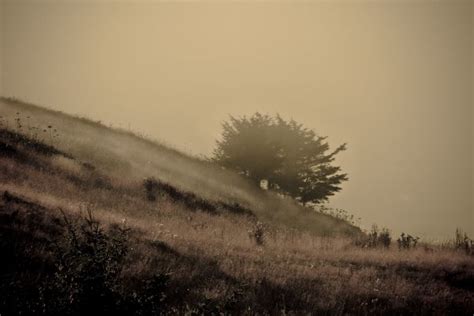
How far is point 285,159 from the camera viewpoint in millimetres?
29438

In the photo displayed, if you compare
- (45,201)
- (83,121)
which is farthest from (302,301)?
(83,121)

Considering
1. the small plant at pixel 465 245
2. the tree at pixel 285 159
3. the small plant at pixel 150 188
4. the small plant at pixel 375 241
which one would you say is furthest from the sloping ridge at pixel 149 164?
the small plant at pixel 465 245

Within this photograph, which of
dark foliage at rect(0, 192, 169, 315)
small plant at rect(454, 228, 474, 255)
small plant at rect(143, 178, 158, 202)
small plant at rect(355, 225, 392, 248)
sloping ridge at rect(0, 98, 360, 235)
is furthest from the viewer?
sloping ridge at rect(0, 98, 360, 235)

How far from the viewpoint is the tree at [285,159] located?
29281 millimetres

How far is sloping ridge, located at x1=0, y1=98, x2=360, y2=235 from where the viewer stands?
22.8m

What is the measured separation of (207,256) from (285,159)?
18.7 meters

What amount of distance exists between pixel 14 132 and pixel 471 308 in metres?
19.2

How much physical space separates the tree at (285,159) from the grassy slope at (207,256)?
282 inches

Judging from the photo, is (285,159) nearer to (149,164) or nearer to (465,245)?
(149,164)

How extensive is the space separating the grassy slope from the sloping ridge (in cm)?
37

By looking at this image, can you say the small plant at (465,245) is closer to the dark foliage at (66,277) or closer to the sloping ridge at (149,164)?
the sloping ridge at (149,164)

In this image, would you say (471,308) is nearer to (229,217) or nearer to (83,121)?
(229,217)

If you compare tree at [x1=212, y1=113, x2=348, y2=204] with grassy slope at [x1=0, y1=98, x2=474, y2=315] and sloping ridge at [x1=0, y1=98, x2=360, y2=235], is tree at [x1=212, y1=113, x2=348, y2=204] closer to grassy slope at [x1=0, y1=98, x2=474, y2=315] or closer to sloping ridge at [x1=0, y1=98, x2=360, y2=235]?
sloping ridge at [x1=0, y1=98, x2=360, y2=235]

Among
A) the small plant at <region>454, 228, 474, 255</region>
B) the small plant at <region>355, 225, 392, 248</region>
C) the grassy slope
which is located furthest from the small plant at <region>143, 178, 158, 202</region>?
the small plant at <region>454, 228, 474, 255</region>
